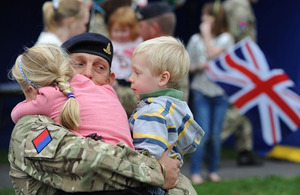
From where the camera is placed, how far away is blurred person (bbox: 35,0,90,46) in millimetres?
3932

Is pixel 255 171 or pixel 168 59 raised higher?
pixel 168 59

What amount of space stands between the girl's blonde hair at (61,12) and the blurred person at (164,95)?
1497 mm

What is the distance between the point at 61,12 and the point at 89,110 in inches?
73.4

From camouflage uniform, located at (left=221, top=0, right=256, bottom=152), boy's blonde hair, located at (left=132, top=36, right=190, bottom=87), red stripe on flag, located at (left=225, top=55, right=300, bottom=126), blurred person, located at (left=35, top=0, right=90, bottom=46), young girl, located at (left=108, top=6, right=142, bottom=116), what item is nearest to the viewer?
boy's blonde hair, located at (left=132, top=36, right=190, bottom=87)

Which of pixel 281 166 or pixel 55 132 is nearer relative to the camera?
pixel 55 132

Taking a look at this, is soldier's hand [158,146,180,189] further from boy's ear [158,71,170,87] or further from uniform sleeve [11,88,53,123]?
uniform sleeve [11,88,53,123]

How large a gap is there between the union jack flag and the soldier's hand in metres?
3.89

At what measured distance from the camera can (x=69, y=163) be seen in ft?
6.98

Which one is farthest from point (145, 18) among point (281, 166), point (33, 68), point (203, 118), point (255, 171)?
point (281, 166)

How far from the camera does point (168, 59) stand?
2.53m

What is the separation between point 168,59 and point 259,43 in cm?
714

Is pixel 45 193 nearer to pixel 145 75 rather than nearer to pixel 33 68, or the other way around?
pixel 33 68

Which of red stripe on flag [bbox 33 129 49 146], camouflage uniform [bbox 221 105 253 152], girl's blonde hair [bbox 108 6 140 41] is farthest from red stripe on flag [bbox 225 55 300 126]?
red stripe on flag [bbox 33 129 49 146]

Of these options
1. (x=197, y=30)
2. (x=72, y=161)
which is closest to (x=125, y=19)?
(x=72, y=161)
